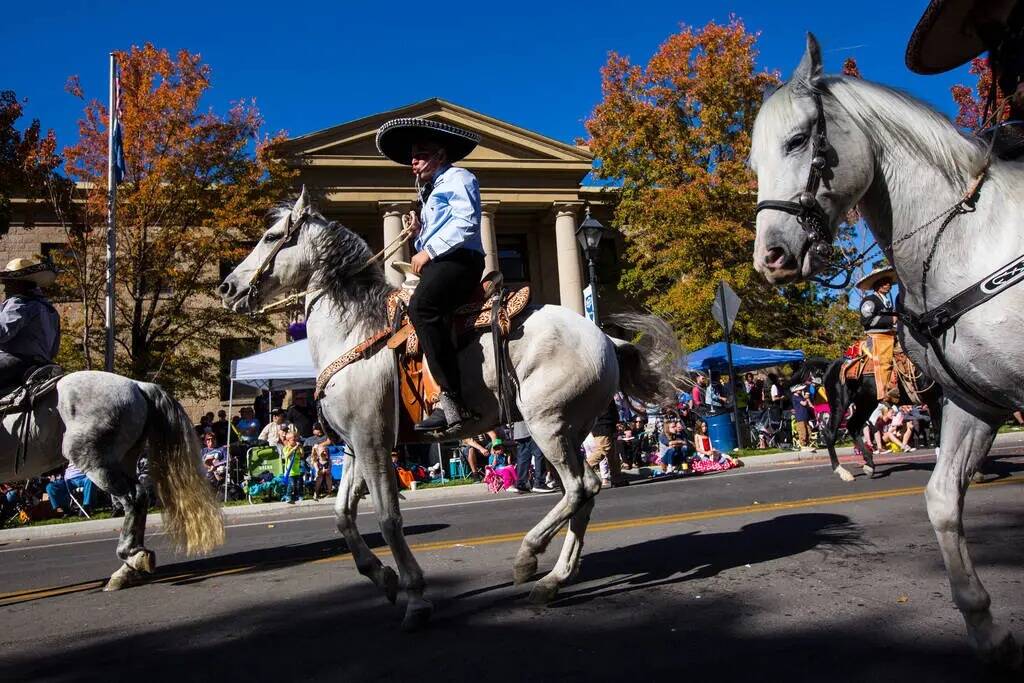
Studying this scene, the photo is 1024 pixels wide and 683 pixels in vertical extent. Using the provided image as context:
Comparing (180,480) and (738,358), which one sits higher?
(738,358)

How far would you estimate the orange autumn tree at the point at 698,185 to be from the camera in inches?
1131

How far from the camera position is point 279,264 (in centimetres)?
523

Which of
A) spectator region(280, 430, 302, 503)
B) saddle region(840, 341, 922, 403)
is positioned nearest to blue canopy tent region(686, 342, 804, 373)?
saddle region(840, 341, 922, 403)

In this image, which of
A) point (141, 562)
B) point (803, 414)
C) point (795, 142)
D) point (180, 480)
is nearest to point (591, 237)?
point (803, 414)

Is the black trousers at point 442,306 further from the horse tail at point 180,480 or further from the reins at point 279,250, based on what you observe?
the horse tail at point 180,480

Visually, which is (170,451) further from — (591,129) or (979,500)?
(591,129)

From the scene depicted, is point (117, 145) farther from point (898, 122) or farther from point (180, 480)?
point (898, 122)

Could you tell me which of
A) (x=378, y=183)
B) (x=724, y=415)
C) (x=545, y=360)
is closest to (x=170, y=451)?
(x=545, y=360)

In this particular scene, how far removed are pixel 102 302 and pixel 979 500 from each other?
921 inches

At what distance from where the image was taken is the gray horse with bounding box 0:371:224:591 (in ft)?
21.4

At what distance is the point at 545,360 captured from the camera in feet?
15.7

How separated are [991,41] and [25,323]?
728cm

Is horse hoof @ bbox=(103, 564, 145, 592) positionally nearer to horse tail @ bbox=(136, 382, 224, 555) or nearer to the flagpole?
horse tail @ bbox=(136, 382, 224, 555)

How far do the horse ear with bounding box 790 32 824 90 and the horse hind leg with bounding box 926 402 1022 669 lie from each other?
1.54m
